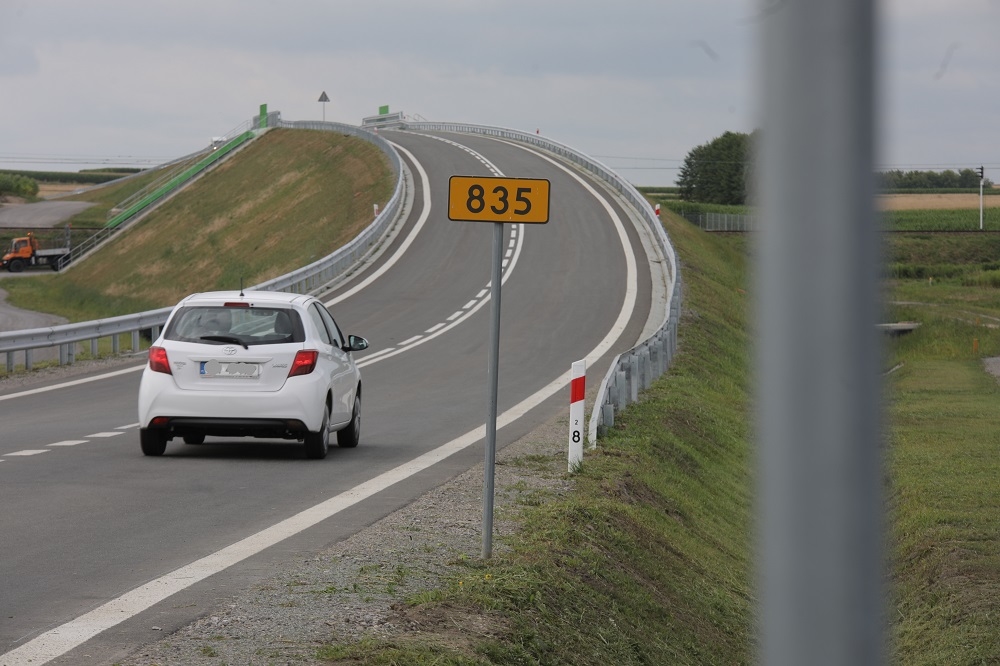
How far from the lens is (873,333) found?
1.71m

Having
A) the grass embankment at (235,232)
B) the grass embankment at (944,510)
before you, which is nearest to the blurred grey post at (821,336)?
the grass embankment at (944,510)

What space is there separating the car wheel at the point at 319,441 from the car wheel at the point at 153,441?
4.85ft

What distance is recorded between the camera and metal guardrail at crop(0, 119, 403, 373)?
2339 cm

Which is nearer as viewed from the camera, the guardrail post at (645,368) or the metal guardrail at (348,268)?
the metal guardrail at (348,268)

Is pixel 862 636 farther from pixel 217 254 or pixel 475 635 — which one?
pixel 217 254

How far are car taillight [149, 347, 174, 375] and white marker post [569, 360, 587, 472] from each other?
13.3 ft

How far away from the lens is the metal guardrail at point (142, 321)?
76.7ft

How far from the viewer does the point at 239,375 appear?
1395 cm

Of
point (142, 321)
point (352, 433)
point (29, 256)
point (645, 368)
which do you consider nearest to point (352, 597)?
point (352, 433)

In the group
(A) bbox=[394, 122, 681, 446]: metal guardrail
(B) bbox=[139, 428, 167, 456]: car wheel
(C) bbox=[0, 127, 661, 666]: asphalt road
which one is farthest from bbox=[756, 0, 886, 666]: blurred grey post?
(A) bbox=[394, 122, 681, 446]: metal guardrail

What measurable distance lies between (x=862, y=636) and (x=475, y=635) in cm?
540

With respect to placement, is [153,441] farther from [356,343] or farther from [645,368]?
[645,368]

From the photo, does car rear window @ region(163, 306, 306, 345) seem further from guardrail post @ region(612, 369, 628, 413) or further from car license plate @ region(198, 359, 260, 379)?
guardrail post @ region(612, 369, 628, 413)

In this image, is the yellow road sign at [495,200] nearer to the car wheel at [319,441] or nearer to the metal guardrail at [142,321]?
the car wheel at [319,441]
